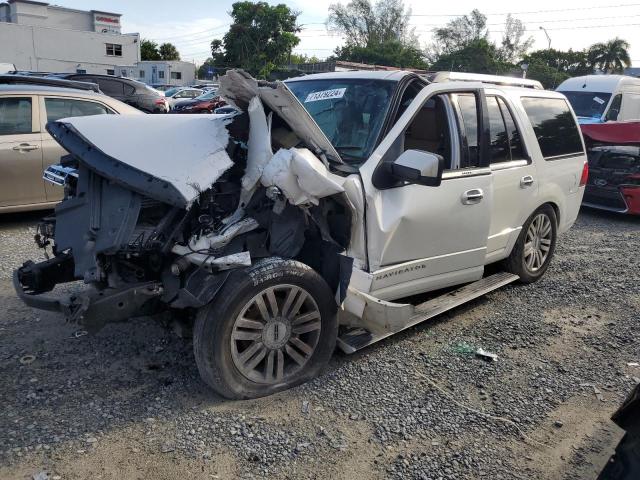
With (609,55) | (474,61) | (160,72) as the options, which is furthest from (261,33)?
(609,55)

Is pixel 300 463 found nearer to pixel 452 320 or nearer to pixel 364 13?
pixel 452 320

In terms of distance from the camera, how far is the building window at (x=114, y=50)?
196 ft

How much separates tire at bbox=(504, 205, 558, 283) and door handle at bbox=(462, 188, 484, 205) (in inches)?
45.4

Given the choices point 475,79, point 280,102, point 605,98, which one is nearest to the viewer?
point 280,102

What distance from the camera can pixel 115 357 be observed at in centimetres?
380

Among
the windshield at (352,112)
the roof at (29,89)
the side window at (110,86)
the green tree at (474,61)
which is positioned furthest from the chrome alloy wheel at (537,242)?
the green tree at (474,61)

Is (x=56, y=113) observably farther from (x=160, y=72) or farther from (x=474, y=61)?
(x=160, y=72)

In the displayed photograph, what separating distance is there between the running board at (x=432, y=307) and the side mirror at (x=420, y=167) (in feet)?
3.33

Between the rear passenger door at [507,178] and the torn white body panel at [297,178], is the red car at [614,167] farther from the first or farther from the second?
the torn white body panel at [297,178]

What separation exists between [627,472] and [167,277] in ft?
8.27

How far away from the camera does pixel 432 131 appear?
4.37m

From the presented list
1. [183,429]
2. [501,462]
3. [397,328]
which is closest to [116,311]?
[183,429]

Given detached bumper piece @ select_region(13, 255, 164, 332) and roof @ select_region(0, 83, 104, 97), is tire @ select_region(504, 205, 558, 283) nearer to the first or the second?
detached bumper piece @ select_region(13, 255, 164, 332)

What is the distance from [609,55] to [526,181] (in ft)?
238
